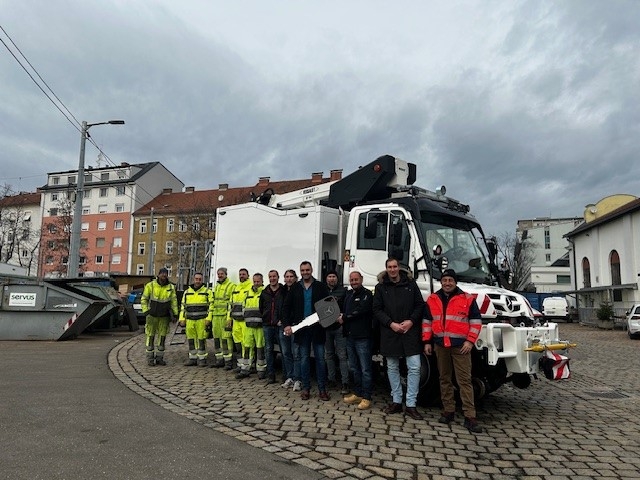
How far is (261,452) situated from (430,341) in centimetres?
250

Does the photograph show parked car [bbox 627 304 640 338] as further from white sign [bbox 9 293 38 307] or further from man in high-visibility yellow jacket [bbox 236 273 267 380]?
white sign [bbox 9 293 38 307]

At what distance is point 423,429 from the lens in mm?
5723

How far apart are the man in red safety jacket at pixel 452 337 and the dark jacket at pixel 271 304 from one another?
2448 millimetres

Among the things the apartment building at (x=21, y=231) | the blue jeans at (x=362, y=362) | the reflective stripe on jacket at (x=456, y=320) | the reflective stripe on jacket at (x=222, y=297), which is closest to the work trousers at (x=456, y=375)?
the reflective stripe on jacket at (x=456, y=320)

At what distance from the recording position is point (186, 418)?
18.9 ft

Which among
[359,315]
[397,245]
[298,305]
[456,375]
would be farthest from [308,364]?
[456,375]

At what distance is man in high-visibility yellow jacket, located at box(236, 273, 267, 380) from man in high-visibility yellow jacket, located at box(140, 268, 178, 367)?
199 centimetres

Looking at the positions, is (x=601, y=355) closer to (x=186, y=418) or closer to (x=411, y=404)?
(x=411, y=404)

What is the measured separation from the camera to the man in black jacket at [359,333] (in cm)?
664

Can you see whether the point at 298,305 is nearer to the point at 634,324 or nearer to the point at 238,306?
the point at 238,306

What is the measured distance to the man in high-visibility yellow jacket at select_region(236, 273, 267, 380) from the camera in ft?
27.1

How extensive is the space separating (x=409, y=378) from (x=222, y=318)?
4.15 meters

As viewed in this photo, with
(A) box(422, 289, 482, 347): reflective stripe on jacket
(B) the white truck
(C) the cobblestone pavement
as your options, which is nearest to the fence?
(C) the cobblestone pavement

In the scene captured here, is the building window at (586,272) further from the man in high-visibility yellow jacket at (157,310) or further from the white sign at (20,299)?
the white sign at (20,299)
